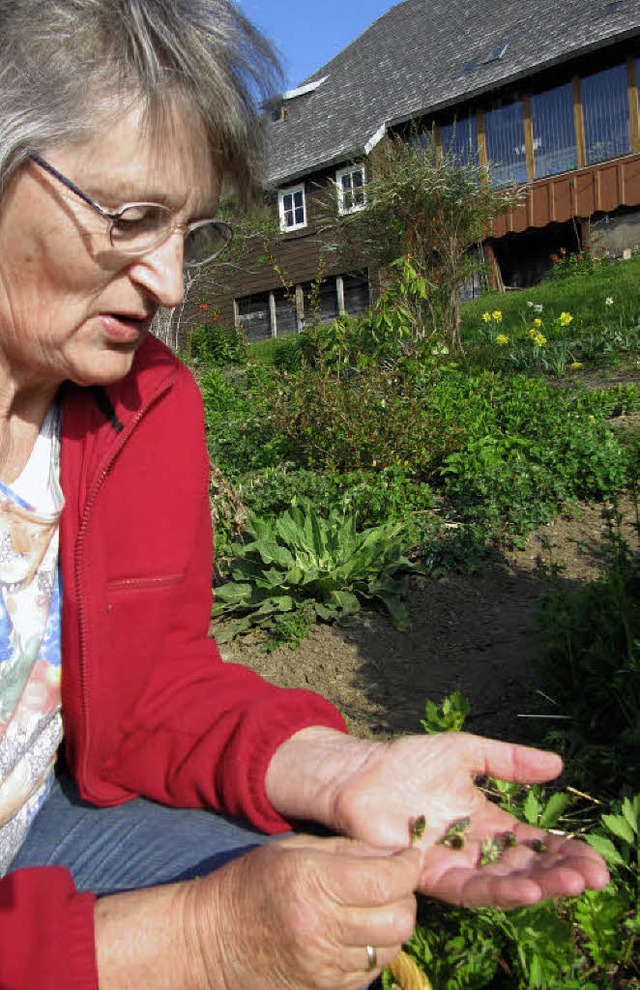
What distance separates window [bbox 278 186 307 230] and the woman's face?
1990 centimetres

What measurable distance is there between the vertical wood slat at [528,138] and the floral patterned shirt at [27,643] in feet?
56.7

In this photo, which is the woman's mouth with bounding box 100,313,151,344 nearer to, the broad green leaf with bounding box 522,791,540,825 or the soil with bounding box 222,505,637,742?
the broad green leaf with bounding box 522,791,540,825

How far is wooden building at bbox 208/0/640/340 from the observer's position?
1578 centimetres

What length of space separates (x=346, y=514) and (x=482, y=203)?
5780mm

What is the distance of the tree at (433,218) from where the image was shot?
27.4 ft

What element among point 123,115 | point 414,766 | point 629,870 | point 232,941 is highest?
point 123,115

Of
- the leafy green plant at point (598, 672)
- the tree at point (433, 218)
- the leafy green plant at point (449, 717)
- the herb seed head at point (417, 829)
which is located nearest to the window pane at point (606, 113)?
the tree at point (433, 218)

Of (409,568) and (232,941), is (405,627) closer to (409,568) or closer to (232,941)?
(409,568)

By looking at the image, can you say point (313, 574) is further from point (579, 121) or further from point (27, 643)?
point (579, 121)

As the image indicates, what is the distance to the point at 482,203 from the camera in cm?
900

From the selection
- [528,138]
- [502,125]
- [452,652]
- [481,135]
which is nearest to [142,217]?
[452,652]

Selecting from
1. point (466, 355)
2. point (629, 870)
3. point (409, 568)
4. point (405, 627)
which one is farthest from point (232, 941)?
point (466, 355)

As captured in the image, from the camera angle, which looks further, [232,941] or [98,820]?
[98,820]

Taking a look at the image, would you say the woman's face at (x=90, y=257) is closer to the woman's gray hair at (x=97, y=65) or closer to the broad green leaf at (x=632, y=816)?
the woman's gray hair at (x=97, y=65)
